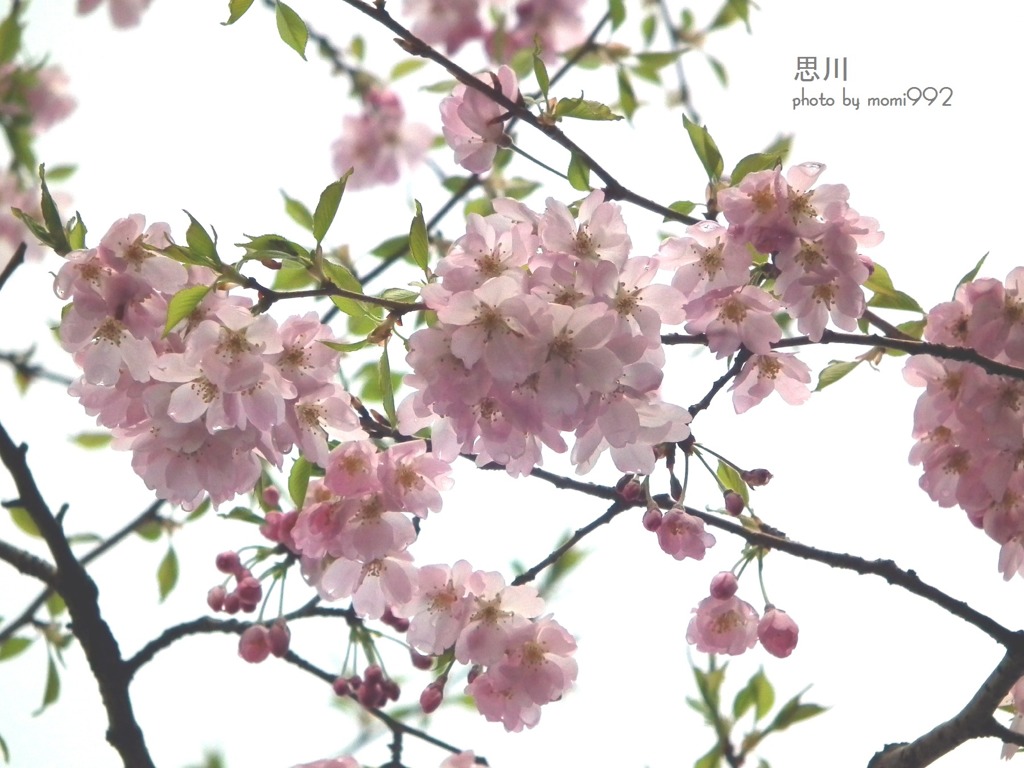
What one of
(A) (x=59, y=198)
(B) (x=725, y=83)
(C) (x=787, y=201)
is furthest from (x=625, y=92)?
(A) (x=59, y=198)

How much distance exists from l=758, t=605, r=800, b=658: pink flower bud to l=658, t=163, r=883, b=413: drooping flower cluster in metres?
0.38

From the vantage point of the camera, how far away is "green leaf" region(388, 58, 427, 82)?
2531mm

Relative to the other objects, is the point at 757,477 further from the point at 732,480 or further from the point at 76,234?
the point at 76,234

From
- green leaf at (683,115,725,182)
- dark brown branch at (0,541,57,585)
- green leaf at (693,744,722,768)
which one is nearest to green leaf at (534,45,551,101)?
green leaf at (683,115,725,182)

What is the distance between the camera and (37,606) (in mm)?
1953

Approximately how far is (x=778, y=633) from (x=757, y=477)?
221 mm

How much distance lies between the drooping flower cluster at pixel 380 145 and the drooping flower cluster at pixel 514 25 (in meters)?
0.28

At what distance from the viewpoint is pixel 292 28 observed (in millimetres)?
1221

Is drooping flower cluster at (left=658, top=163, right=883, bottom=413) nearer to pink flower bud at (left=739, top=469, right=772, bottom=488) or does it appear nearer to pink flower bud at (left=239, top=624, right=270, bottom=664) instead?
pink flower bud at (left=739, top=469, right=772, bottom=488)

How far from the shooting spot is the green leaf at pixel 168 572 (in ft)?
6.59

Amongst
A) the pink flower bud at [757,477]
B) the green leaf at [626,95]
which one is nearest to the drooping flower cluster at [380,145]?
the green leaf at [626,95]

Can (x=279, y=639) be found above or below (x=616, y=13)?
below

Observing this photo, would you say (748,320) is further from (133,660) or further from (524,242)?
(133,660)

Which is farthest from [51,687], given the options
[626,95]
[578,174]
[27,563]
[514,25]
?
[514,25]
